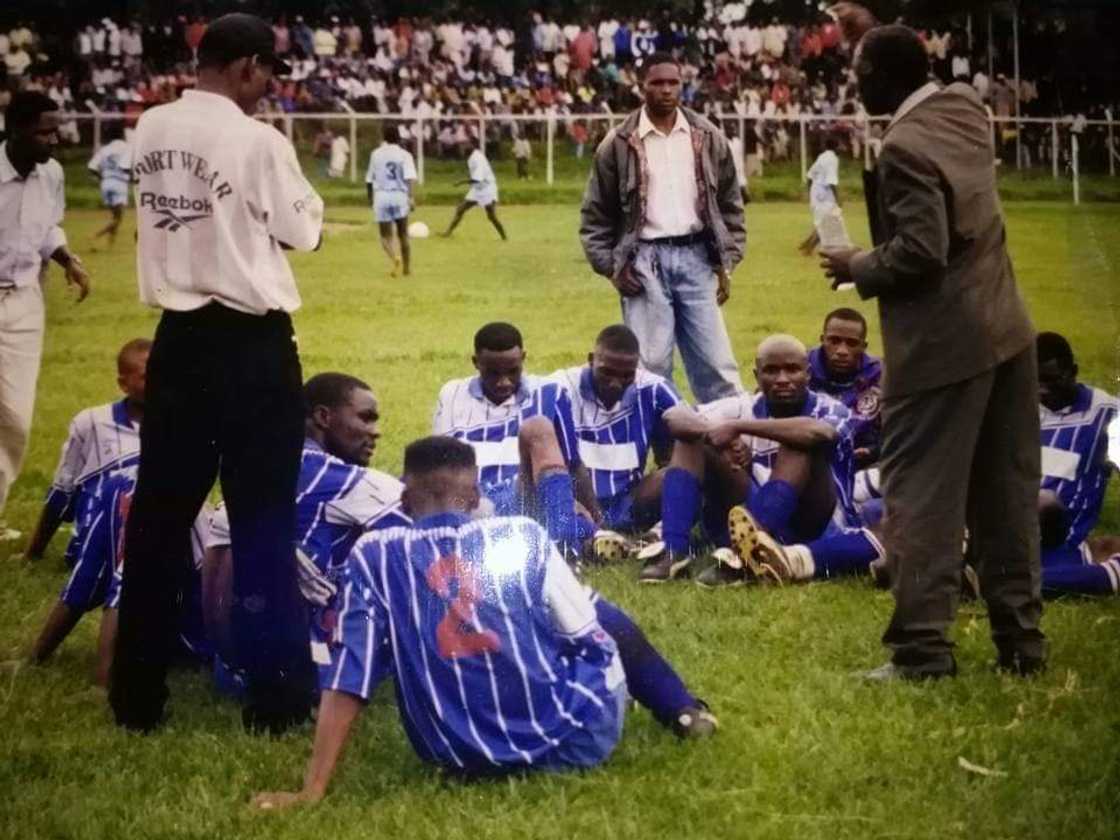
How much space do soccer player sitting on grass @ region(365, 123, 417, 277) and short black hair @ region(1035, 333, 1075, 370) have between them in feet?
28.4

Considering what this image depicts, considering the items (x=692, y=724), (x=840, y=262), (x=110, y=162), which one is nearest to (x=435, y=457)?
(x=692, y=724)

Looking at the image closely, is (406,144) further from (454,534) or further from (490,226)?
(454,534)

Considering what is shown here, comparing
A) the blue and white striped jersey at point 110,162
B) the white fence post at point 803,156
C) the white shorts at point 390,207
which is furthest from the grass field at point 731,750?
the white fence post at point 803,156

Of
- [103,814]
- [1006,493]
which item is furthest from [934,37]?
[103,814]

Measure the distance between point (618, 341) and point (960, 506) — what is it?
7.05 ft

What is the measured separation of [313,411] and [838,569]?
76.7 inches

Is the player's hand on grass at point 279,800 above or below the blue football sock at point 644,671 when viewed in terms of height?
below

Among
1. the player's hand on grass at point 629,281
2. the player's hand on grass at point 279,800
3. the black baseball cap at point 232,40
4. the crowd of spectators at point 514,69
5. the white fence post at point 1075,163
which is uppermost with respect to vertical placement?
the crowd of spectators at point 514,69

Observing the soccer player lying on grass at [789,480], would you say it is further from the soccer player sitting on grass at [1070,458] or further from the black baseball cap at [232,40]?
the black baseball cap at [232,40]

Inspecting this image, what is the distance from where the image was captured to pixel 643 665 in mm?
3916

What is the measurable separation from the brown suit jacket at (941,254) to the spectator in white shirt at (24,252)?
10.4 ft

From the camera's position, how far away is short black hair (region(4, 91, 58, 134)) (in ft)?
19.7

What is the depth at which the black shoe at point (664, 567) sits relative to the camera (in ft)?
18.7

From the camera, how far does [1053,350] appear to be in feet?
18.2
